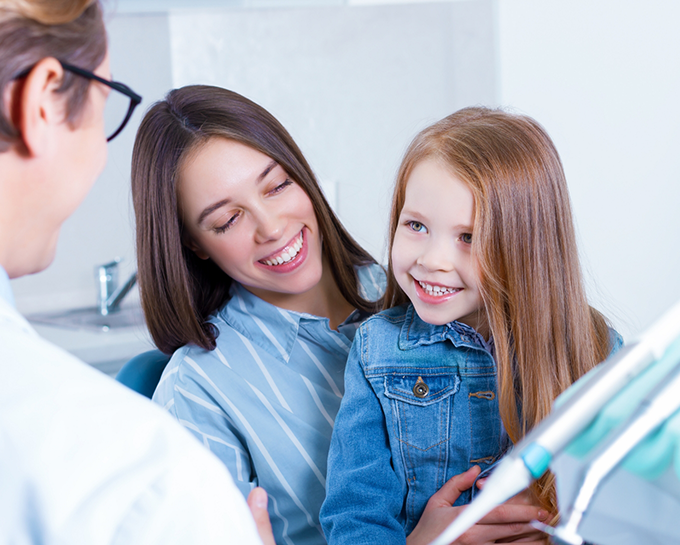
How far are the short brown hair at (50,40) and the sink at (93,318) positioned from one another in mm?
1973

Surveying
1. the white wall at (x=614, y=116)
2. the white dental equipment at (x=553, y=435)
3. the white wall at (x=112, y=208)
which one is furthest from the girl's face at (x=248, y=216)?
the white wall at (x=614, y=116)

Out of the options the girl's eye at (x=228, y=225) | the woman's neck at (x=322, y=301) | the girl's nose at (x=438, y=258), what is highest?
the girl's eye at (x=228, y=225)

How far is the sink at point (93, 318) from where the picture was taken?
2.60 metres

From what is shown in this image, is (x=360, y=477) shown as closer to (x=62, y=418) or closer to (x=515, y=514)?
(x=515, y=514)

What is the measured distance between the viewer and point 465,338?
1196mm

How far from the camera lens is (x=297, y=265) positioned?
138 centimetres

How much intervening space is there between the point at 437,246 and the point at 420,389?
0.93 feet

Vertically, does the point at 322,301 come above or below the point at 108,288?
above

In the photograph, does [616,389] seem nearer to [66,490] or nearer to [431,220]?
[66,490]

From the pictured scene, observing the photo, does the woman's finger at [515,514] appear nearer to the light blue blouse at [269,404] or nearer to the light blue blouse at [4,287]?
the light blue blouse at [269,404]

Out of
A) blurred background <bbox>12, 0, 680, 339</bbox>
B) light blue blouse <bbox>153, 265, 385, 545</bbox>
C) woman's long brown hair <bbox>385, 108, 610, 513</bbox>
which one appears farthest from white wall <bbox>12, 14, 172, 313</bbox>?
woman's long brown hair <bbox>385, 108, 610, 513</bbox>

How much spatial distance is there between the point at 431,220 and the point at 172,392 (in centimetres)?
61

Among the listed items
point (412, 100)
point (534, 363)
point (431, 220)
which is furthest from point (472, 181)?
point (412, 100)

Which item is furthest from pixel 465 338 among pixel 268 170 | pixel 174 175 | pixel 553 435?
pixel 553 435
